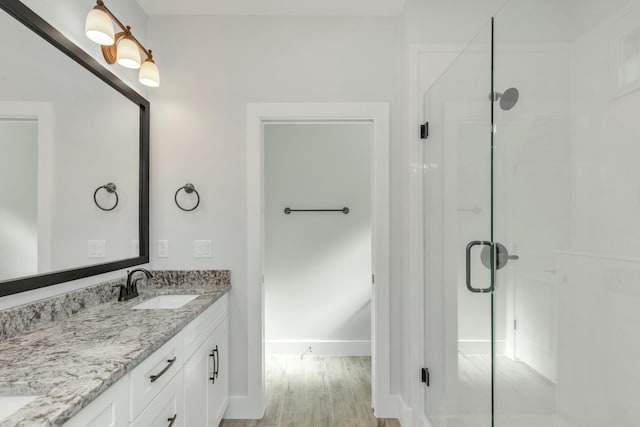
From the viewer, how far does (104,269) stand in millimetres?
1857

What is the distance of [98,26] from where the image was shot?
5.14 ft

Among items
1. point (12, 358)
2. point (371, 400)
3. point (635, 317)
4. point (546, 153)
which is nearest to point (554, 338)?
point (635, 317)

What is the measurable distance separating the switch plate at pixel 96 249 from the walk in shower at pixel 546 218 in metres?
1.83

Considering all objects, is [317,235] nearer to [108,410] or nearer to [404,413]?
[404,413]

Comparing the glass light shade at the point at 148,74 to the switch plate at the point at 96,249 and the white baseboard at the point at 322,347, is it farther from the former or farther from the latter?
the white baseboard at the point at 322,347

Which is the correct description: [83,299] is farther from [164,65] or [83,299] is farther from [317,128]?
[317,128]

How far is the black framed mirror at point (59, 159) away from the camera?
1.32 meters

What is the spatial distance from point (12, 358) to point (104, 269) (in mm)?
804

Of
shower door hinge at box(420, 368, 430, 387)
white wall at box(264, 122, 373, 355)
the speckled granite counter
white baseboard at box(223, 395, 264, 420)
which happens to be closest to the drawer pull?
the speckled granite counter

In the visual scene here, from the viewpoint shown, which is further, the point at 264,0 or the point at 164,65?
the point at 164,65

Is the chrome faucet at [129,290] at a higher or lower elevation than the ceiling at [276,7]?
lower

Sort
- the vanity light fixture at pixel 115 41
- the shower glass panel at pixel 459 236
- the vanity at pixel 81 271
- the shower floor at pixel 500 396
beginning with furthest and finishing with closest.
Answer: the vanity light fixture at pixel 115 41, the shower glass panel at pixel 459 236, the shower floor at pixel 500 396, the vanity at pixel 81 271

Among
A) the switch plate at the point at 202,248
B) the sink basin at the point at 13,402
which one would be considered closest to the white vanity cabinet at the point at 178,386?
the sink basin at the point at 13,402

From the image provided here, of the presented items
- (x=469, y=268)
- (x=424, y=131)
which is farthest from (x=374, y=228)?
(x=469, y=268)
